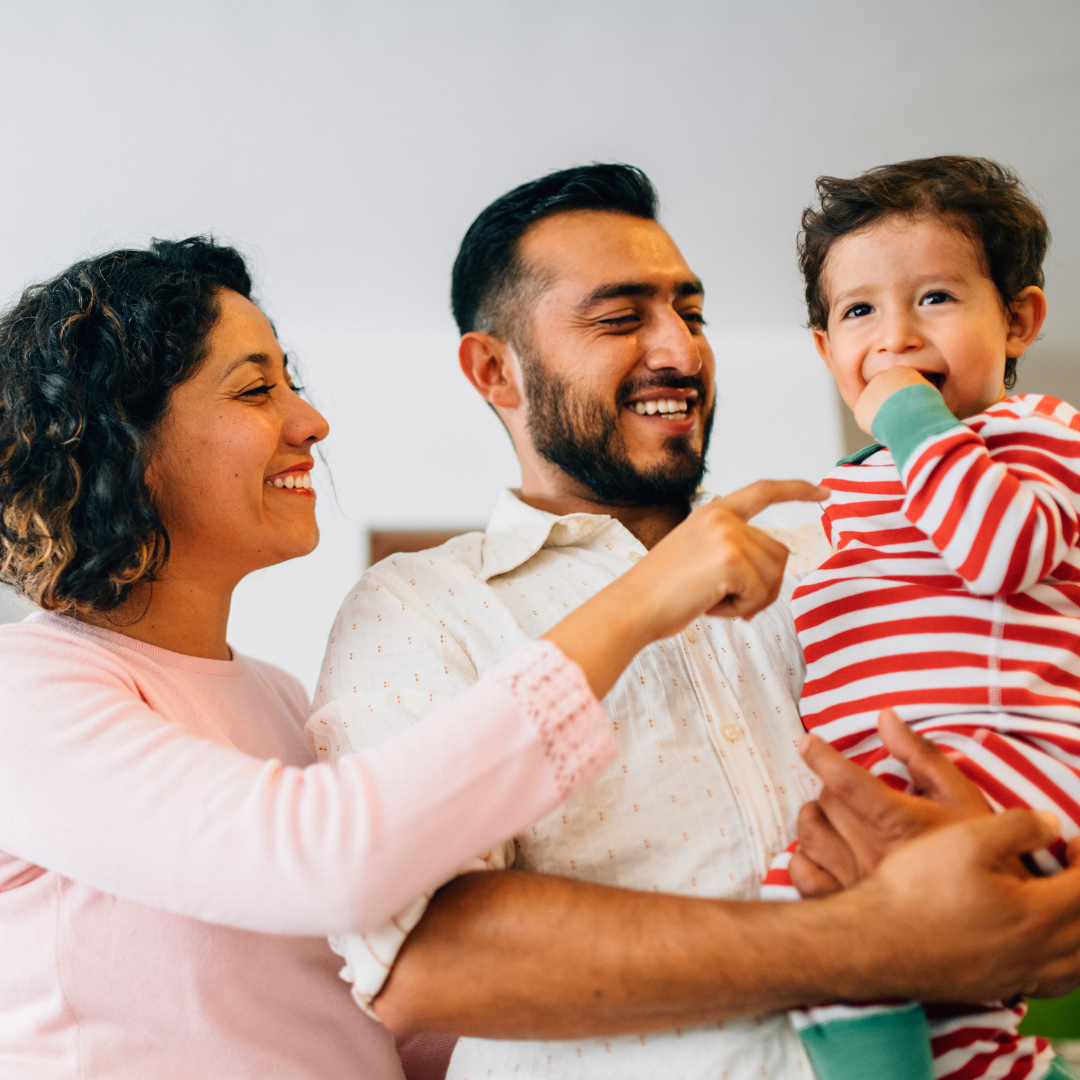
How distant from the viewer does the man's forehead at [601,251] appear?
64.6 inches

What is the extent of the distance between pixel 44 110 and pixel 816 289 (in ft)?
9.37

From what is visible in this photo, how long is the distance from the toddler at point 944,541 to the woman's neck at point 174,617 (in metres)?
0.80

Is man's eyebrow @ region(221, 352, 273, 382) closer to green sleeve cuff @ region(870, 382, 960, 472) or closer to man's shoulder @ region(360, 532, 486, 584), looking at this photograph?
man's shoulder @ region(360, 532, 486, 584)

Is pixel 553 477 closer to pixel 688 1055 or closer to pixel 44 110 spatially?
pixel 688 1055

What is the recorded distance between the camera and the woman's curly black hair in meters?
1.18

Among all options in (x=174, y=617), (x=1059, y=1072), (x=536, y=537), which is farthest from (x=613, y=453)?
(x=1059, y=1072)

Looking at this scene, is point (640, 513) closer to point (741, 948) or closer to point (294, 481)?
point (294, 481)

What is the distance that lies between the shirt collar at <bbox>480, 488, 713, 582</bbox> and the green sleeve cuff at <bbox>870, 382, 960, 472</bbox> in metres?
0.47

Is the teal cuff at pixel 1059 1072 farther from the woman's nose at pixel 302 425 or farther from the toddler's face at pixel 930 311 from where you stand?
the woman's nose at pixel 302 425

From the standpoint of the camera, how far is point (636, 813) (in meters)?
1.09

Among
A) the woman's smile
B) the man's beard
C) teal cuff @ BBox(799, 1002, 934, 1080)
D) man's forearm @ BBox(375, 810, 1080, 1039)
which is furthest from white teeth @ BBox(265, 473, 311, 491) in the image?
teal cuff @ BBox(799, 1002, 934, 1080)

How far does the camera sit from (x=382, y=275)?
176 inches

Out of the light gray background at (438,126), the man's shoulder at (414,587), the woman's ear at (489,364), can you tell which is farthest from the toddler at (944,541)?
the light gray background at (438,126)

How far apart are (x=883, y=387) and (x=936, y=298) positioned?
0.16 metres
